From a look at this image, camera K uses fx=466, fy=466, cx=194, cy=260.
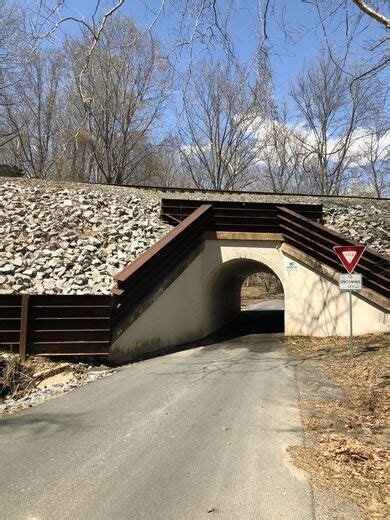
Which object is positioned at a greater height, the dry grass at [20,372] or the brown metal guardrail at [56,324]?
the brown metal guardrail at [56,324]

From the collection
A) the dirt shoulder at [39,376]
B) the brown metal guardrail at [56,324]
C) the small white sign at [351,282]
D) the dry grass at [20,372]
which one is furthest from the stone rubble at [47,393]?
the small white sign at [351,282]

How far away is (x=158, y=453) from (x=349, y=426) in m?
2.51

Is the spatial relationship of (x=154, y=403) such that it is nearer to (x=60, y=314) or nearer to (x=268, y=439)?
(x=268, y=439)

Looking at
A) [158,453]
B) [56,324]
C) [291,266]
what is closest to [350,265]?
[291,266]

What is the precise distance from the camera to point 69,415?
21.6ft

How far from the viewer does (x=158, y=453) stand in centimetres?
493

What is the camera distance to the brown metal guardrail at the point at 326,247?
44.2 ft

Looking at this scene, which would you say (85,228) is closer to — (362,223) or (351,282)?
(351,282)

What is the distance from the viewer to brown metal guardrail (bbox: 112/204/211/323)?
11.3 m

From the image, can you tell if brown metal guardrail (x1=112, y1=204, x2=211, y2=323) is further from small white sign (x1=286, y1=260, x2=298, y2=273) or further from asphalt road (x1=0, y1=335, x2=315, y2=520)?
small white sign (x1=286, y1=260, x2=298, y2=273)

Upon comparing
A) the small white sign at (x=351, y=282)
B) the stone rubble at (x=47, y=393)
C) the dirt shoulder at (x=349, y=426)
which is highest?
the small white sign at (x=351, y=282)

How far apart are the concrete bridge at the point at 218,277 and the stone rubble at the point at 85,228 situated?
3.01 feet

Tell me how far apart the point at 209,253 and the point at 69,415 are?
9.76 metres

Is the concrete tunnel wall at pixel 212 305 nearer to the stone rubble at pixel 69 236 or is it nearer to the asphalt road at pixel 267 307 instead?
the stone rubble at pixel 69 236
